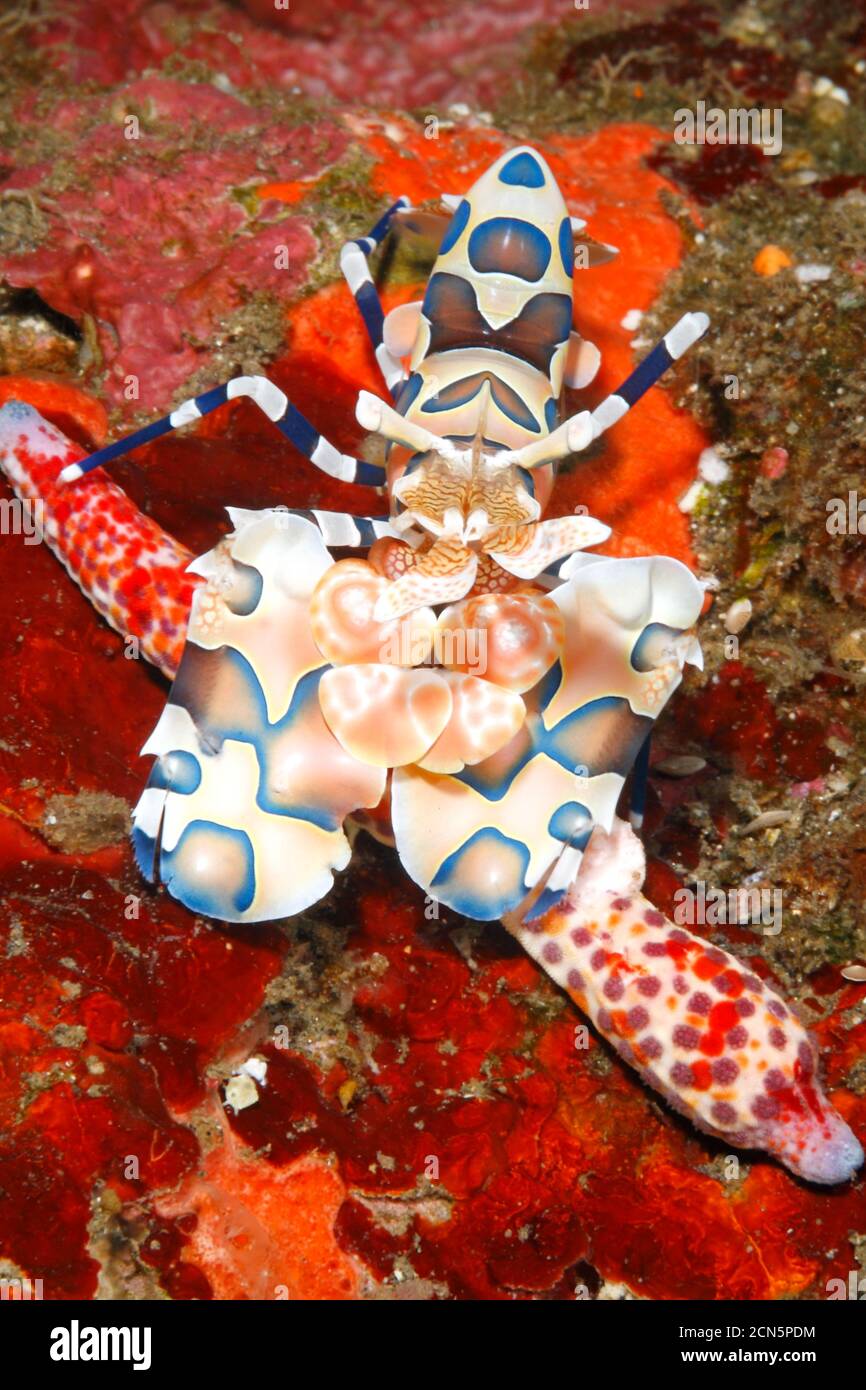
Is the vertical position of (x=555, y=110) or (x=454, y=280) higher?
(x=555, y=110)

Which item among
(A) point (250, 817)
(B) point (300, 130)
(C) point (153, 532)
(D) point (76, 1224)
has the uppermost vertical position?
(B) point (300, 130)

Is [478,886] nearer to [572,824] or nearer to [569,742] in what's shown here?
[572,824]

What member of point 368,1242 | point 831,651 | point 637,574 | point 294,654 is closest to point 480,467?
point 637,574

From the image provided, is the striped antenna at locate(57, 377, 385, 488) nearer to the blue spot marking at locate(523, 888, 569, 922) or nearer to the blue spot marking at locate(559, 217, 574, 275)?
the blue spot marking at locate(559, 217, 574, 275)

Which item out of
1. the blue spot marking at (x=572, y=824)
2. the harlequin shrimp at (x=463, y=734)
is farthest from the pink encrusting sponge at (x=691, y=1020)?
the blue spot marking at (x=572, y=824)

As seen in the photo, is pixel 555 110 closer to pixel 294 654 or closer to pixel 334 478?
pixel 334 478
